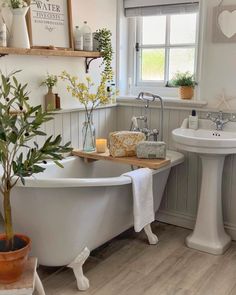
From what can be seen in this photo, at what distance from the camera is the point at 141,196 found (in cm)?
264

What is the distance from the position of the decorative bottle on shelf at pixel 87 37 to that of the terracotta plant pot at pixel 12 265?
1.77 meters

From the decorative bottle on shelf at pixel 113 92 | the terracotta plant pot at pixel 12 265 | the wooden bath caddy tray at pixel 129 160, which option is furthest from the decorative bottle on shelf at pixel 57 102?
the terracotta plant pot at pixel 12 265

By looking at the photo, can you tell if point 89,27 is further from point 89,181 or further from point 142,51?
point 89,181

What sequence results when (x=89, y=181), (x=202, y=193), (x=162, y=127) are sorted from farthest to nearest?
(x=162, y=127) < (x=202, y=193) < (x=89, y=181)

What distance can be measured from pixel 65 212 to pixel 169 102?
58.6 inches

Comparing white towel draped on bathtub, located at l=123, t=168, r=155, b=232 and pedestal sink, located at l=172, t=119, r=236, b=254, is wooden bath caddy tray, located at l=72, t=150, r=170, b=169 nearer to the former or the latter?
white towel draped on bathtub, located at l=123, t=168, r=155, b=232

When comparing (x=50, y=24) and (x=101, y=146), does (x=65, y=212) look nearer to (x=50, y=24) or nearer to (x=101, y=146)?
(x=101, y=146)

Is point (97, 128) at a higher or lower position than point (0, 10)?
lower

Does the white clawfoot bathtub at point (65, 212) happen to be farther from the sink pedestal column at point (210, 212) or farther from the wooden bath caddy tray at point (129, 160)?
the sink pedestal column at point (210, 212)

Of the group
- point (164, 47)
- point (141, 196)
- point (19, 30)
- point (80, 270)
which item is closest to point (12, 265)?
point (80, 270)

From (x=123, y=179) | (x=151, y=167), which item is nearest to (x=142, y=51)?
(x=151, y=167)

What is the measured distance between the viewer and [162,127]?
3.44 metres

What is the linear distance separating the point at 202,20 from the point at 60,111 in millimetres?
1326

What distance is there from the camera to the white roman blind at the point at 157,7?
3.28m
